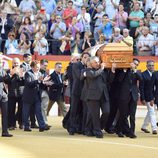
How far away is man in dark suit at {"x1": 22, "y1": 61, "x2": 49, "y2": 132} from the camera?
59.2ft

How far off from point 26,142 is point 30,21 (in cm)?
949

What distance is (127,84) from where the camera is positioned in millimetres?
16953

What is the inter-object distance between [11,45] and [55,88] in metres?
4.55

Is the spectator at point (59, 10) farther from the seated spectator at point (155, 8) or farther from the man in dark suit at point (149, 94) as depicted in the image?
the man in dark suit at point (149, 94)

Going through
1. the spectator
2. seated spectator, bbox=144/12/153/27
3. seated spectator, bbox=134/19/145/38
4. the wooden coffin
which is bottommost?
the wooden coffin

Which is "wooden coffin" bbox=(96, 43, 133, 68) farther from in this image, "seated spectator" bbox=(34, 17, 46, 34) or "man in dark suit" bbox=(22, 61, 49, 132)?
"seated spectator" bbox=(34, 17, 46, 34)

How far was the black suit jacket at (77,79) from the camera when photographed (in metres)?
17.2

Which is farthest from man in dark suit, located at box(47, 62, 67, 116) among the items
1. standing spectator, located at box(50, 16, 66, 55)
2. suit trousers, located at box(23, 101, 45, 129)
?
standing spectator, located at box(50, 16, 66, 55)

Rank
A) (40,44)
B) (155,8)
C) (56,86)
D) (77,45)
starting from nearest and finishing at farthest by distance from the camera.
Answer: (56,86), (77,45), (40,44), (155,8)

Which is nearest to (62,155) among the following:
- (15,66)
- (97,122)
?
(97,122)

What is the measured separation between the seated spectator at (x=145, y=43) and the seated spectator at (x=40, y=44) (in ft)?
9.76

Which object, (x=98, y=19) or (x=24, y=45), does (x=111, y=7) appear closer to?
(x=98, y=19)

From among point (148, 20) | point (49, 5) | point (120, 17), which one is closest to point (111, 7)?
point (120, 17)

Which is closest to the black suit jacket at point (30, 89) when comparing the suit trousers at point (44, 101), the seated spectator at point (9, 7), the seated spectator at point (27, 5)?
the suit trousers at point (44, 101)
